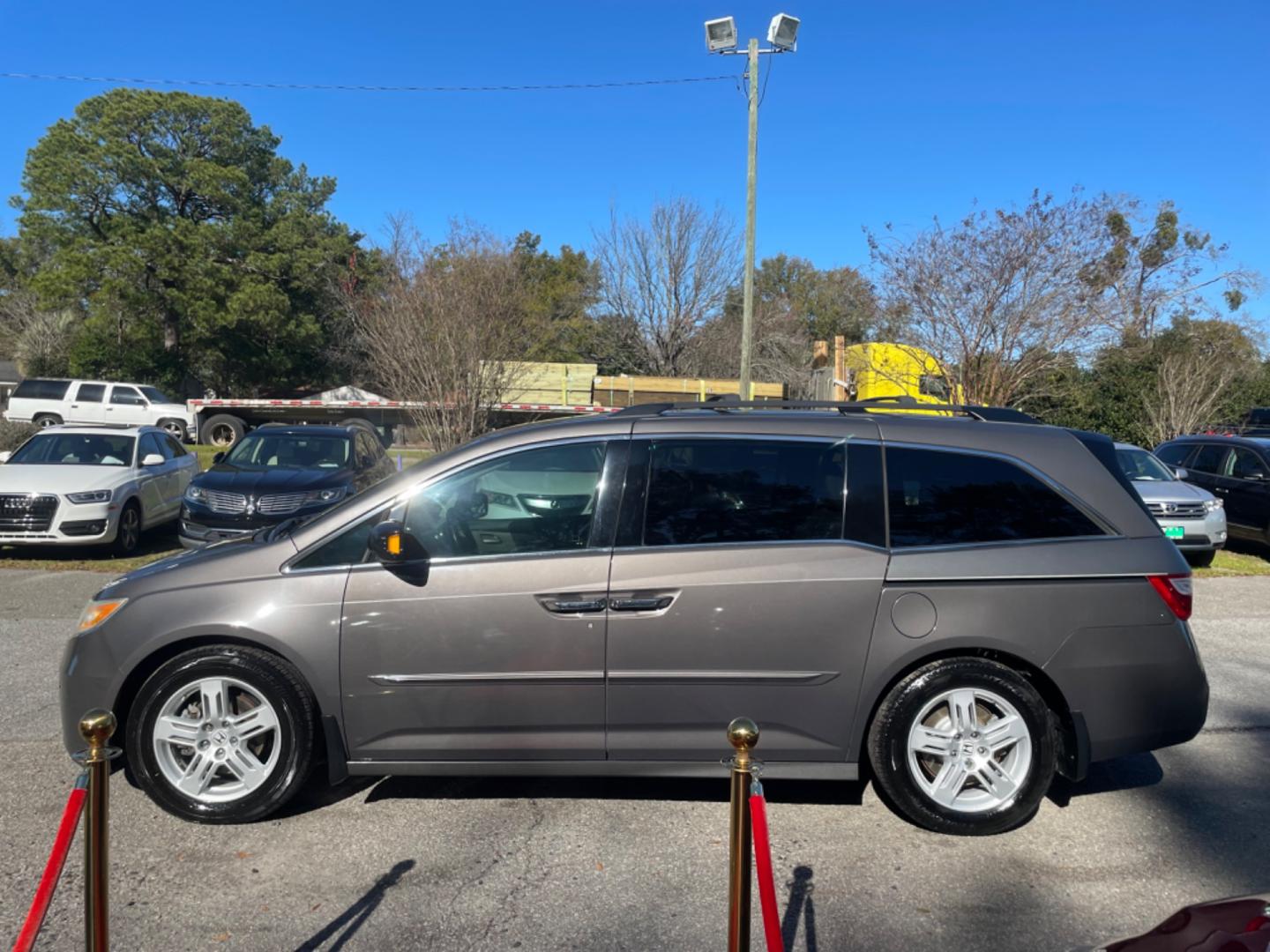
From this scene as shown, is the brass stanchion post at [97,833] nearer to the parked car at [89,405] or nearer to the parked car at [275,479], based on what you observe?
the parked car at [275,479]

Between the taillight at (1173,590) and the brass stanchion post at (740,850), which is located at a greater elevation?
the taillight at (1173,590)

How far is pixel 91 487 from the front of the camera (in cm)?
1039

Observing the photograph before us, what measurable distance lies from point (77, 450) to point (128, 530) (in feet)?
5.14

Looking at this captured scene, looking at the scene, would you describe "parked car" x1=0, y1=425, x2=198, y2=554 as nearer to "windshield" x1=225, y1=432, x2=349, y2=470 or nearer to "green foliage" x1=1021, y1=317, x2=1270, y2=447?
"windshield" x1=225, y1=432, x2=349, y2=470

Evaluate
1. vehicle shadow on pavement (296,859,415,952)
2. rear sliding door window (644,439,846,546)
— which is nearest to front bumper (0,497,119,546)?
vehicle shadow on pavement (296,859,415,952)

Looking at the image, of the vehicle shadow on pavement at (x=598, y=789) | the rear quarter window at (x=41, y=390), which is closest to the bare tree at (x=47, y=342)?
the rear quarter window at (x=41, y=390)

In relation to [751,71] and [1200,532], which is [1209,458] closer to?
[1200,532]

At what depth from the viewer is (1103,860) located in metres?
3.77

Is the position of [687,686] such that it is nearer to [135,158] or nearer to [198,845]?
[198,845]

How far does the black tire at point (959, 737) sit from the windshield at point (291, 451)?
28.9 ft

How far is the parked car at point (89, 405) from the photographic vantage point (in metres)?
25.8

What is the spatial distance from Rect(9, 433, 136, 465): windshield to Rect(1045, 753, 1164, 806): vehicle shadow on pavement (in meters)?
10.9

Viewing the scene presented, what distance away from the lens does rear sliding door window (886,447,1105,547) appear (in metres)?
4.04

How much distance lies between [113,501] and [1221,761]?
10.6 meters
